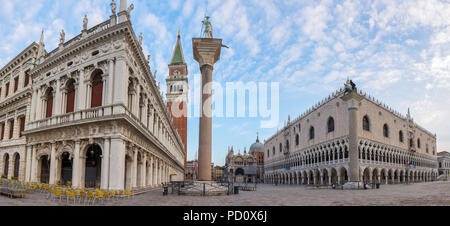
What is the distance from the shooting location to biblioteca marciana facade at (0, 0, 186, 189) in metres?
21.8

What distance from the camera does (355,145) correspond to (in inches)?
1992

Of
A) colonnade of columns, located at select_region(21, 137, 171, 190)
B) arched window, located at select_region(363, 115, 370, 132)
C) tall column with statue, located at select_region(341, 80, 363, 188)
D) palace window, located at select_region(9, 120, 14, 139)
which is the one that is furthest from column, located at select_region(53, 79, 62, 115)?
arched window, located at select_region(363, 115, 370, 132)

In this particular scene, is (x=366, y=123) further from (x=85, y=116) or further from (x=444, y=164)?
(x=444, y=164)

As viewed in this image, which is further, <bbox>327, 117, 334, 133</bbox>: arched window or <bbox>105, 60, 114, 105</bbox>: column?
<bbox>327, 117, 334, 133</bbox>: arched window

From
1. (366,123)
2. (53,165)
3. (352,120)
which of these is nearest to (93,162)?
(53,165)

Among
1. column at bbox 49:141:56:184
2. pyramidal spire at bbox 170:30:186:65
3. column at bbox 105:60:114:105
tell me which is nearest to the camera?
column at bbox 105:60:114:105

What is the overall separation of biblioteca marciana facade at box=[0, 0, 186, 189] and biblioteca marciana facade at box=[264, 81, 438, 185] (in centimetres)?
3466

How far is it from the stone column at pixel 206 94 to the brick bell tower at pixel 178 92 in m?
61.5

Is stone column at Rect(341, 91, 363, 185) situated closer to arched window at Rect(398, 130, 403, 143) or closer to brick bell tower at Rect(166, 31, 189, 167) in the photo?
arched window at Rect(398, 130, 403, 143)

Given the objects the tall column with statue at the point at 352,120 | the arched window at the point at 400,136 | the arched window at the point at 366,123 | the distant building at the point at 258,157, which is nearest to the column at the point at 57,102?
the tall column with statue at the point at 352,120

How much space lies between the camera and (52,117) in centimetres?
2562

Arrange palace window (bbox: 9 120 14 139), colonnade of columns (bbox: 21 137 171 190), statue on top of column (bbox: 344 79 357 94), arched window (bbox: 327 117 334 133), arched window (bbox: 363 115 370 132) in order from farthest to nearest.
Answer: arched window (bbox: 327 117 334 133)
arched window (bbox: 363 115 370 132)
statue on top of column (bbox: 344 79 357 94)
palace window (bbox: 9 120 14 139)
colonnade of columns (bbox: 21 137 171 190)
